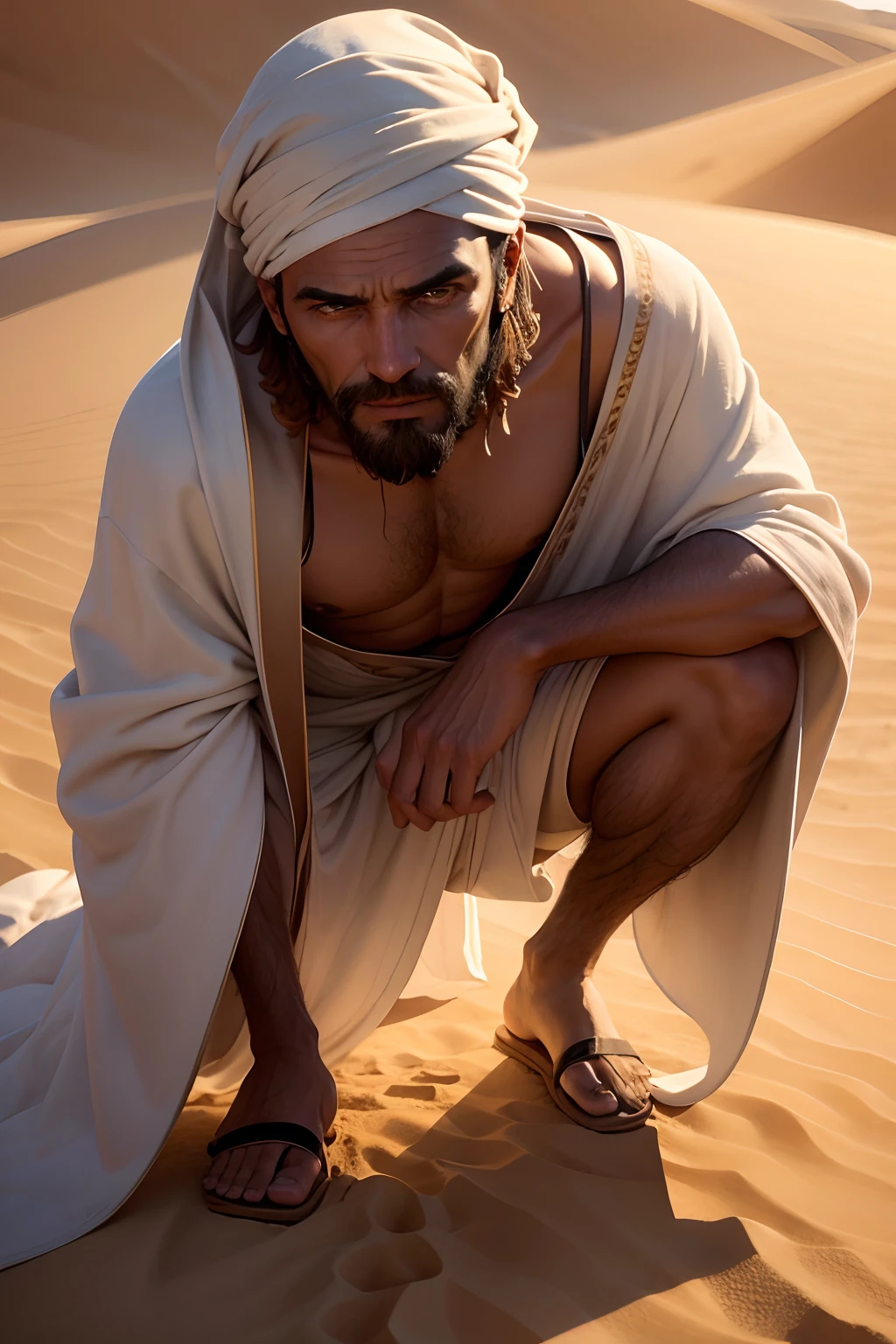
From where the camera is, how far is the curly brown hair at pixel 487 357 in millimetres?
2324

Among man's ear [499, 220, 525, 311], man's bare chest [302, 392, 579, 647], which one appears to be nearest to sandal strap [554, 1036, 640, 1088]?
man's bare chest [302, 392, 579, 647]

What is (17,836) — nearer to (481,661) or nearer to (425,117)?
(481,661)

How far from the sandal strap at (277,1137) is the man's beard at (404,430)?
112 centimetres

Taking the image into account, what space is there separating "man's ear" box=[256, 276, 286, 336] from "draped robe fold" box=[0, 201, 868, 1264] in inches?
3.2

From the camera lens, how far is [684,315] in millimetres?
2533

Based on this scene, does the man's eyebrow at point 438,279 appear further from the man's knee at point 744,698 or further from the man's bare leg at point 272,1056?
the man's bare leg at point 272,1056

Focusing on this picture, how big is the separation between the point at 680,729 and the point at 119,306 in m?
11.3

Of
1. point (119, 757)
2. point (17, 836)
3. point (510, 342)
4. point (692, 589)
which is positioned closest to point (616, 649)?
point (692, 589)

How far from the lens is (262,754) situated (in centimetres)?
234

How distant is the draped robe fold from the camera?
7.04 feet

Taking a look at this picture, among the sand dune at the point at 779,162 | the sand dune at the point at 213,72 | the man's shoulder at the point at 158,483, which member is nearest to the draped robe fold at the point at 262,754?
the man's shoulder at the point at 158,483

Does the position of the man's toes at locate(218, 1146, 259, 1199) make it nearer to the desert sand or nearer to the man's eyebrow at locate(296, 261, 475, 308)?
the desert sand

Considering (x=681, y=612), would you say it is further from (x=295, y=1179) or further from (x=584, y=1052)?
(x=295, y=1179)

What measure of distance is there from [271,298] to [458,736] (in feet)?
2.81
